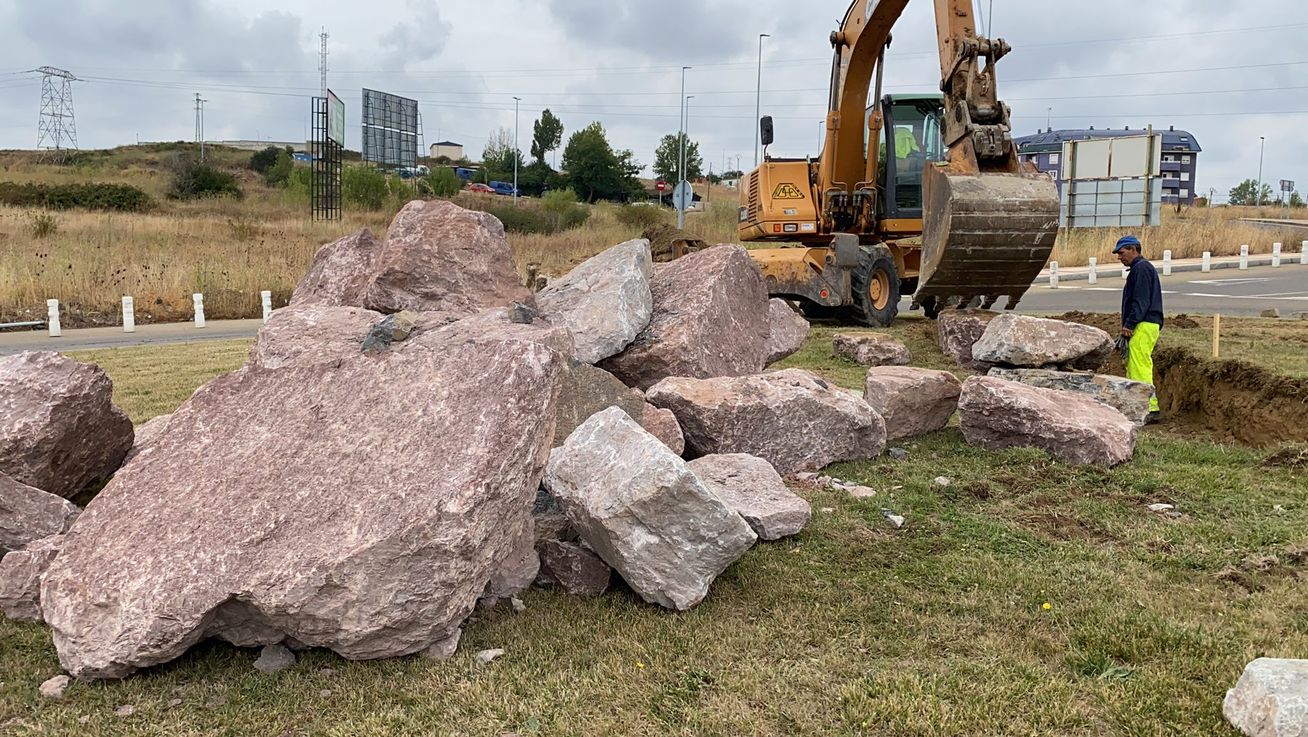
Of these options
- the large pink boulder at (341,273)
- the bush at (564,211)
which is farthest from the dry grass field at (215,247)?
the large pink boulder at (341,273)

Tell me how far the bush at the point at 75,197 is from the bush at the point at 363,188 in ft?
26.3

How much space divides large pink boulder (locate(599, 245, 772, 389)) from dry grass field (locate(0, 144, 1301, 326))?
45.9 feet

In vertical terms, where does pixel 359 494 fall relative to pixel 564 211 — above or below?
below

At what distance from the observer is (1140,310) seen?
802 cm

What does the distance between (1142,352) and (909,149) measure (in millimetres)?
6076

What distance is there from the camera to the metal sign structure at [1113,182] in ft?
86.4

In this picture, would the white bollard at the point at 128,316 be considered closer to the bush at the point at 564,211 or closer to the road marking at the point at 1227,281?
the road marking at the point at 1227,281

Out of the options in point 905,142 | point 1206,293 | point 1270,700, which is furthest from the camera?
point 1206,293

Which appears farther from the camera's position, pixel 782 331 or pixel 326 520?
pixel 782 331

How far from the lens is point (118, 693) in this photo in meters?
3.41

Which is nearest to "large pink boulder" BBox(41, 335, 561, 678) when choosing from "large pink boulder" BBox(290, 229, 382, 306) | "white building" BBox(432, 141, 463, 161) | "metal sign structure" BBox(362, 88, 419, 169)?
"large pink boulder" BBox(290, 229, 382, 306)

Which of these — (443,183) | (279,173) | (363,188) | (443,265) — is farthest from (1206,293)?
(279,173)

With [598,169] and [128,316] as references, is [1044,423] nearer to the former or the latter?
[128,316]

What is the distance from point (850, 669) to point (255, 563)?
2213 millimetres
